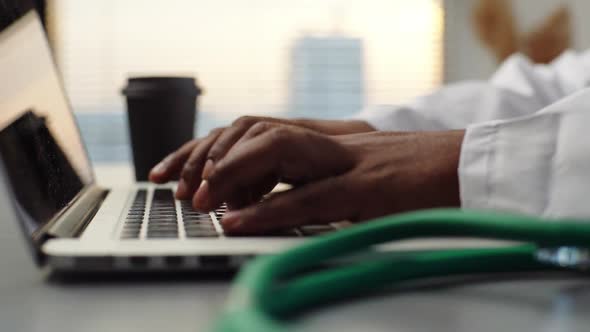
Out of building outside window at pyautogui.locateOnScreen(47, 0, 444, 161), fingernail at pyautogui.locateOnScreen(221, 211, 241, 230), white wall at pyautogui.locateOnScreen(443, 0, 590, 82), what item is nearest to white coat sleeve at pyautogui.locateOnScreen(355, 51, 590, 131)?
fingernail at pyautogui.locateOnScreen(221, 211, 241, 230)

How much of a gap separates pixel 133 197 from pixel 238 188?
263mm

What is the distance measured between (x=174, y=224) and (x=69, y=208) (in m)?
0.11

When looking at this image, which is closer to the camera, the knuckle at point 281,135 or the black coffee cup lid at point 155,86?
the knuckle at point 281,135

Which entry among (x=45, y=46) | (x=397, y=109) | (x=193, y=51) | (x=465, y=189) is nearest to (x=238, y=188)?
(x=465, y=189)

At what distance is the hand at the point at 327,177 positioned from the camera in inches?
15.4

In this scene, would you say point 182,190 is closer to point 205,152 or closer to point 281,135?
point 205,152

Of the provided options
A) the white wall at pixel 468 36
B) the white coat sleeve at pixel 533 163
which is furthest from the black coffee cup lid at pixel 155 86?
the white wall at pixel 468 36

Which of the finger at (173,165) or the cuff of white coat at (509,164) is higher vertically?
the cuff of white coat at (509,164)

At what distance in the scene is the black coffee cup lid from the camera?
0.84 m

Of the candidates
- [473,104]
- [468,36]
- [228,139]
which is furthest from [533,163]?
[468,36]

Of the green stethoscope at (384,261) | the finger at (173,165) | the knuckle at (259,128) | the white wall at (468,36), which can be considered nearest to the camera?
the green stethoscope at (384,261)

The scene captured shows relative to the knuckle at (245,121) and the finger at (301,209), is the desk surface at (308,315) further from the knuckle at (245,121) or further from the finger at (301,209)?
the knuckle at (245,121)

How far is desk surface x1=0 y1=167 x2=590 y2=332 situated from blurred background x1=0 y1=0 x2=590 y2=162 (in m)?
2.44

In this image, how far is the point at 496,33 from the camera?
2.66 metres
